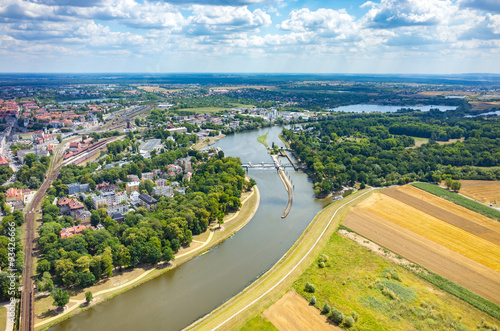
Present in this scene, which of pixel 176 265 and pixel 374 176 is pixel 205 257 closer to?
pixel 176 265

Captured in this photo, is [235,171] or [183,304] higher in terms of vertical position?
[235,171]

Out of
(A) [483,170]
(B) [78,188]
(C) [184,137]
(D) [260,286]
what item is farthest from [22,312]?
(A) [483,170]

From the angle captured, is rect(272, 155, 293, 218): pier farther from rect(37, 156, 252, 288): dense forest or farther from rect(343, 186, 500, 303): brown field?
rect(343, 186, 500, 303): brown field

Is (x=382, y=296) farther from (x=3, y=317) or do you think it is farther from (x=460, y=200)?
(x=3, y=317)

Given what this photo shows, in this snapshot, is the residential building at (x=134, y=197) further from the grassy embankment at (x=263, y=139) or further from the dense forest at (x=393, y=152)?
the grassy embankment at (x=263, y=139)

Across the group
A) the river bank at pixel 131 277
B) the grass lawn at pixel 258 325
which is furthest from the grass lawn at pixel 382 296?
the river bank at pixel 131 277

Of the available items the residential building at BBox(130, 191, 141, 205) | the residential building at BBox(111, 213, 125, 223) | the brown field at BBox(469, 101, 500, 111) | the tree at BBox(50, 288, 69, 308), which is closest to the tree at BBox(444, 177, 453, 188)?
the residential building at BBox(130, 191, 141, 205)

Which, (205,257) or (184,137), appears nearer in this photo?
(205,257)
